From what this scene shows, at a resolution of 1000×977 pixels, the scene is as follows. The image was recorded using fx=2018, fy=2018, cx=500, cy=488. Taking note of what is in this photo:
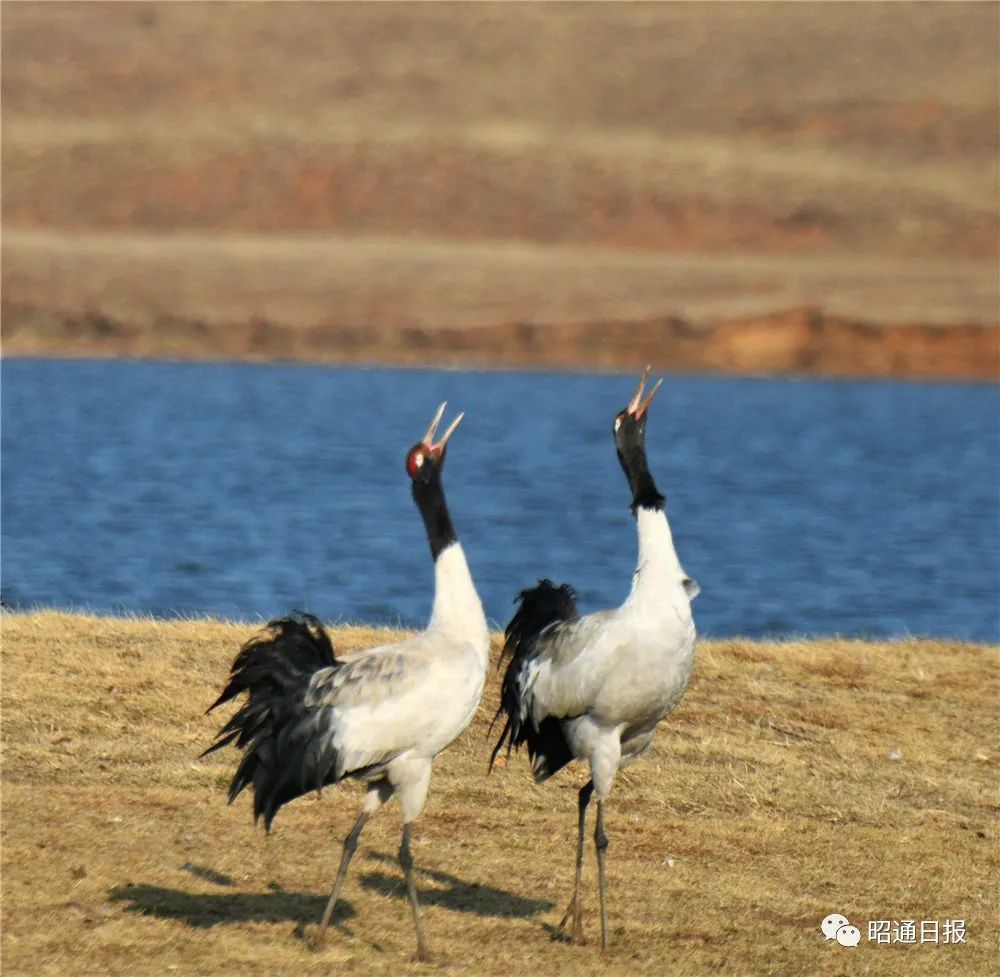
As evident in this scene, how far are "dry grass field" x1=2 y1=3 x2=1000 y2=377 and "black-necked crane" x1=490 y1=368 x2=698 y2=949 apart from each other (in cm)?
5882

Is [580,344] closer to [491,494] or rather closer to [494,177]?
[494,177]

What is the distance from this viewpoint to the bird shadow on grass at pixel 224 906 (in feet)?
29.3

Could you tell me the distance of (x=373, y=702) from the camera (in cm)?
845

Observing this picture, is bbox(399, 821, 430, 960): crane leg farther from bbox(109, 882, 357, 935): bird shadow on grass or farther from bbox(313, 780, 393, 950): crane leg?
bbox(109, 882, 357, 935): bird shadow on grass

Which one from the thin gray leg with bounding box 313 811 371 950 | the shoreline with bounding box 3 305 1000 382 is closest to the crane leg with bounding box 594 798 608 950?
the thin gray leg with bounding box 313 811 371 950

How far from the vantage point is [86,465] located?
40.8 metres

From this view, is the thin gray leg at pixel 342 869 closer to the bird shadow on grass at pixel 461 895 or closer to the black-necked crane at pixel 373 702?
the black-necked crane at pixel 373 702

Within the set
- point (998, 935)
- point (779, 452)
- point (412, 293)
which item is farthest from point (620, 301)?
point (998, 935)

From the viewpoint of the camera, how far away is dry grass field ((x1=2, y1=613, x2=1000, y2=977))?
29.2 ft

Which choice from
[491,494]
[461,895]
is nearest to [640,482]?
[461,895]

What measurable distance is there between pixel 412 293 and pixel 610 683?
228 ft

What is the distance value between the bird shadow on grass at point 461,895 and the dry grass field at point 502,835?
0.02 meters

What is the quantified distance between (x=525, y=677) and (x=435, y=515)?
121 centimetres

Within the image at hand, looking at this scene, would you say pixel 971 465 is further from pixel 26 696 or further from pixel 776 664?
pixel 26 696
